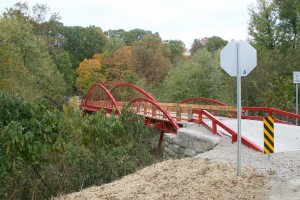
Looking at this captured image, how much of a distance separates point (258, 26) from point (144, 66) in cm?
1970

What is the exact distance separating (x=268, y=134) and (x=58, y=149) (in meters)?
4.44

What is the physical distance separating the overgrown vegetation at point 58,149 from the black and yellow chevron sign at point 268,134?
3.83 m

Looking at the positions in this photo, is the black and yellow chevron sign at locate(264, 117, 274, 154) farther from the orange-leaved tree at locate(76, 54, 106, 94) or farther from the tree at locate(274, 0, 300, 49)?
A: the orange-leaved tree at locate(76, 54, 106, 94)

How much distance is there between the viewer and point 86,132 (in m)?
11.5

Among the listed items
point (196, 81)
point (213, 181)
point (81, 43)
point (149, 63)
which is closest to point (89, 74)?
point (149, 63)

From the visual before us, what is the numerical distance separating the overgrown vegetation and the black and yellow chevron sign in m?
3.83

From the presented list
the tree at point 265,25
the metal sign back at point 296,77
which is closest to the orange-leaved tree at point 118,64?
the tree at point 265,25

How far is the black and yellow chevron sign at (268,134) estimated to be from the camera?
26.3ft

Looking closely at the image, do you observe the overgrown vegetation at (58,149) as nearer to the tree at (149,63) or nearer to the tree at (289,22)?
the tree at (289,22)

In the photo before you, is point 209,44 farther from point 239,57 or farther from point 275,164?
point 239,57

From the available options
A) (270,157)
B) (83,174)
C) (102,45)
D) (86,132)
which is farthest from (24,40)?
(102,45)

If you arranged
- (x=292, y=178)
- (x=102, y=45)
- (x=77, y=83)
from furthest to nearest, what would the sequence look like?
1. (x=102, y=45)
2. (x=77, y=83)
3. (x=292, y=178)

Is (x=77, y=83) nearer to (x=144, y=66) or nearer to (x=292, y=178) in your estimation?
(x=144, y=66)

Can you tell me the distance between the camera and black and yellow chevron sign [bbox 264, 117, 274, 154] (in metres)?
8.02
